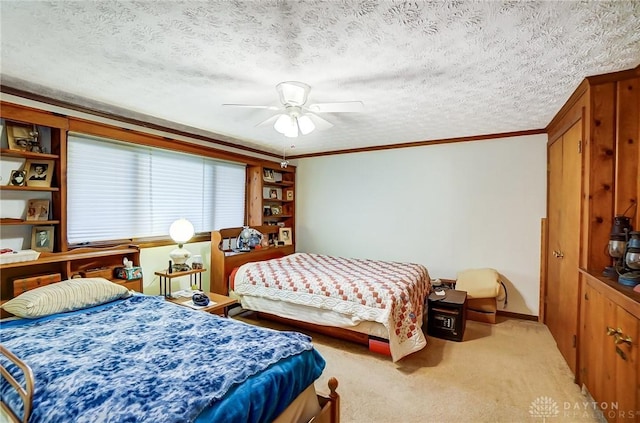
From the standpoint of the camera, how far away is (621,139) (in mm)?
2111

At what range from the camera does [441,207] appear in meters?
4.20

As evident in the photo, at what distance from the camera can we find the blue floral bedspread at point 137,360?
112 centimetres

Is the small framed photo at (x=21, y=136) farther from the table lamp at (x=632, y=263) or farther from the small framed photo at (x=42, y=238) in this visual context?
the table lamp at (x=632, y=263)

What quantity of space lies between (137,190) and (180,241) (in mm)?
735

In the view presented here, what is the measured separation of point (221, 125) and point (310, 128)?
1.53 meters

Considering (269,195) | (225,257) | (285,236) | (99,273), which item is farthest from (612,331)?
(269,195)

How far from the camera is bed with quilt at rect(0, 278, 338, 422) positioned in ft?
3.73

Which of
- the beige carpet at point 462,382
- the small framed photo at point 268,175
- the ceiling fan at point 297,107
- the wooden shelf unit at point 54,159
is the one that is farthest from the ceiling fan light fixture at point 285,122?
the small framed photo at point 268,175

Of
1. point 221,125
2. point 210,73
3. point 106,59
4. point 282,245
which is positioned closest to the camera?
point 106,59

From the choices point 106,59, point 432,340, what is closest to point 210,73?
point 106,59

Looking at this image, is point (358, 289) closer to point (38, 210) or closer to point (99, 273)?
point (99, 273)

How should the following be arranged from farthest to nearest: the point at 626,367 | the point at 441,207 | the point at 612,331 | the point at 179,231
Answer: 1. the point at 441,207
2. the point at 179,231
3. the point at 612,331
4. the point at 626,367

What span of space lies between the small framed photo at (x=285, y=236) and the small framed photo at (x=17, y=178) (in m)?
3.22

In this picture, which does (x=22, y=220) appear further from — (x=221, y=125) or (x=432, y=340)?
(x=432, y=340)
